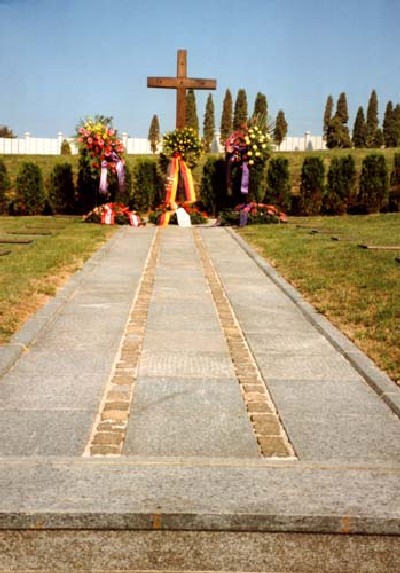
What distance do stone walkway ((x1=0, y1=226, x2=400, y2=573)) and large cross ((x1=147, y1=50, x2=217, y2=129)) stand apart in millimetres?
14485

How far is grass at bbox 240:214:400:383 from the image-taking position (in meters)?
5.77

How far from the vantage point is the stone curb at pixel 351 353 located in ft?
13.9

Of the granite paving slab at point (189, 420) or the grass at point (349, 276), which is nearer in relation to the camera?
the granite paving slab at point (189, 420)

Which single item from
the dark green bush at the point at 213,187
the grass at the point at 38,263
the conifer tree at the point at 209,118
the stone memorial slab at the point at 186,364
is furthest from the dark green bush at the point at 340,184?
the conifer tree at the point at 209,118

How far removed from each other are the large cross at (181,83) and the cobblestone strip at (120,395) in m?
14.4

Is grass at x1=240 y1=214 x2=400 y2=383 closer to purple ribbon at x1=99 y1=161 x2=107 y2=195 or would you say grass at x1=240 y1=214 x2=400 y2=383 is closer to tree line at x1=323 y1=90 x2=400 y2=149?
purple ribbon at x1=99 y1=161 x2=107 y2=195

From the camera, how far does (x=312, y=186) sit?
2330cm

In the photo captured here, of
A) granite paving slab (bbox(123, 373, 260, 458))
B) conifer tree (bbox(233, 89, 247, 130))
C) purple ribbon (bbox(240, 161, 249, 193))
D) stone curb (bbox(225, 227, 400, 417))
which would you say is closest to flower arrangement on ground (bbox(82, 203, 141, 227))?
purple ribbon (bbox(240, 161, 249, 193))

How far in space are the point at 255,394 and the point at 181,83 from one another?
17.4 meters

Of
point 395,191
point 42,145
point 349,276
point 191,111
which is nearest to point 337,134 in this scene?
point 191,111

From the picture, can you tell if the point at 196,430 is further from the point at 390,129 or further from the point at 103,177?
the point at 390,129

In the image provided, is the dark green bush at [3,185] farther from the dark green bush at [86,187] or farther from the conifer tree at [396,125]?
the conifer tree at [396,125]

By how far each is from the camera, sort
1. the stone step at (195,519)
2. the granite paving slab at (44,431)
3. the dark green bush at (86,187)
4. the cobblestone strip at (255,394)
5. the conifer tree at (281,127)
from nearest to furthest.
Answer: the stone step at (195,519) → the granite paving slab at (44,431) → the cobblestone strip at (255,394) → the dark green bush at (86,187) → the conifer tree at (281,127)

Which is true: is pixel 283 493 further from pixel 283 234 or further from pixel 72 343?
pixel 283 234
